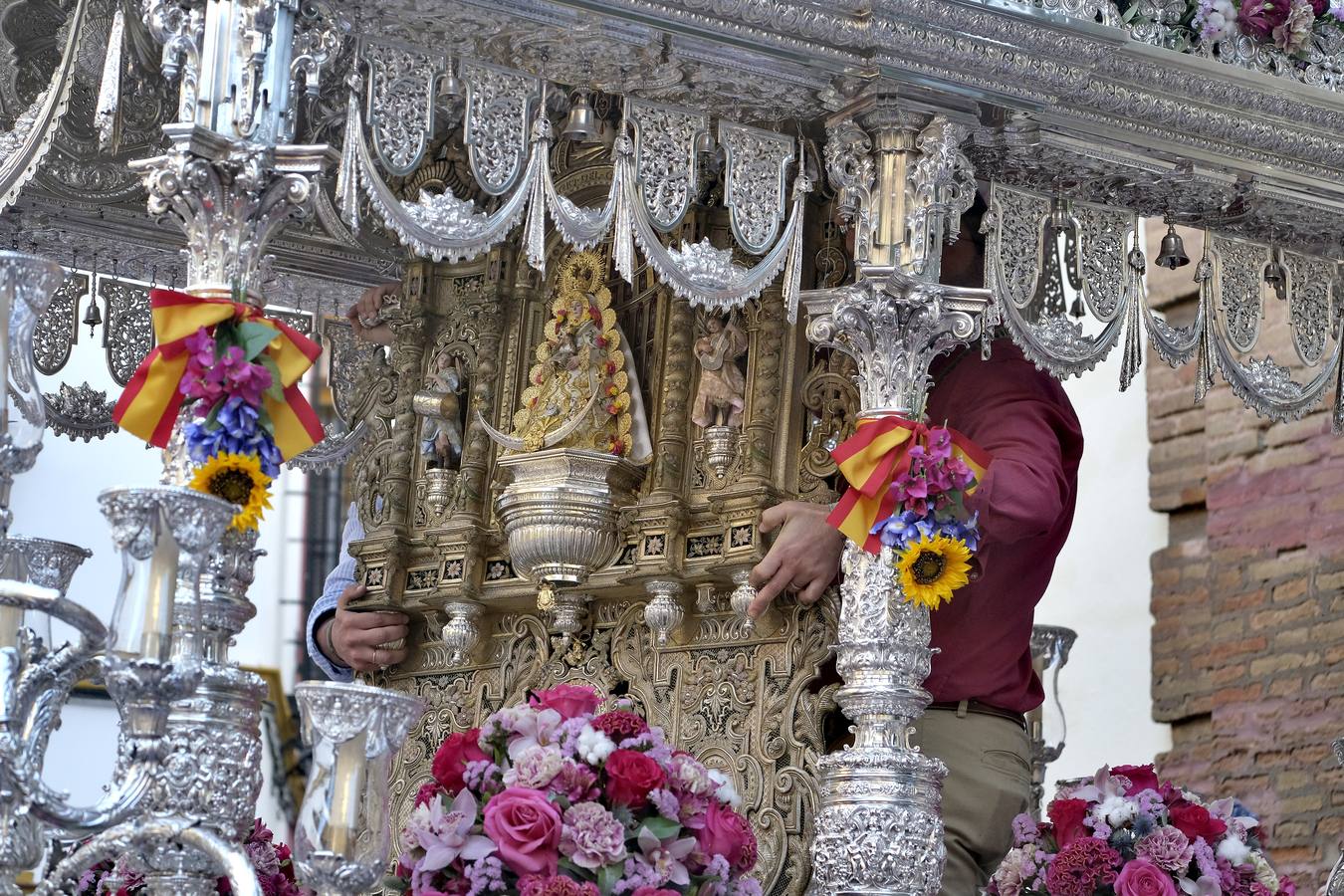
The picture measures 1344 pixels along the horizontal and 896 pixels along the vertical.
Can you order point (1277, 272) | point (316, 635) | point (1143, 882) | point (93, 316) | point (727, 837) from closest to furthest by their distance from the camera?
point (727, 837) < point (1143, 882) < point (1277, 272) < point (316, 635) < point (93, 316)

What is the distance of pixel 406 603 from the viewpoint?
6.30 metres

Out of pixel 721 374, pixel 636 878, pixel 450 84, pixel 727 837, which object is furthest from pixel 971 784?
pixel 450 84

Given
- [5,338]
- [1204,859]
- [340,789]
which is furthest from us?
[1204,859]

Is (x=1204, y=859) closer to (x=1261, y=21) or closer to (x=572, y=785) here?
(x=572, y=785)

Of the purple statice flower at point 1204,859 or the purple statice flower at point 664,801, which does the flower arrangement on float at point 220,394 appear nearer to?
the purple statice flower at point 664,801

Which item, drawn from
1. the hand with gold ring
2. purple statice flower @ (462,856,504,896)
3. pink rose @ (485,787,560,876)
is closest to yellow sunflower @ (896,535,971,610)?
pink rose @ (485,787,560,876)

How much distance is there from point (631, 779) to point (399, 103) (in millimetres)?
1468

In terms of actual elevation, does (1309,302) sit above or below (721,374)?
above

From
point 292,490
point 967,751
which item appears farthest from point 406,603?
point 292,490

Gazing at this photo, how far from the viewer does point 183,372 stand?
4.38m

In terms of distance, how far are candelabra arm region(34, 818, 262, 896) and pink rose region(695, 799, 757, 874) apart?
1.04 meters

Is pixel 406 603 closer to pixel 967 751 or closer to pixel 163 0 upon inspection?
pixel 967 751

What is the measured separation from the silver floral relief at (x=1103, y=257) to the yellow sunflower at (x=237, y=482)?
2168 mm

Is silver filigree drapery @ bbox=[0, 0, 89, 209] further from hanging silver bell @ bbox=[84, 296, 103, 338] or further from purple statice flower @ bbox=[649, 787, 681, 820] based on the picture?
hanging silver bell @ bbox=[84, 296, 103, 338]
